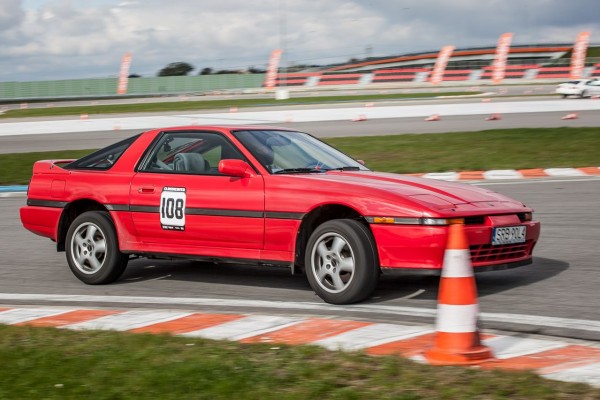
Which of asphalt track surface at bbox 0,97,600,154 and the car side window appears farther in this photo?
asphalt track surface at bbox 0,97,600,154

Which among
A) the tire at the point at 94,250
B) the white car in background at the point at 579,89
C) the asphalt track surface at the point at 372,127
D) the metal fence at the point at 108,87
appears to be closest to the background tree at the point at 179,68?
the metal fence at the point at 108,87

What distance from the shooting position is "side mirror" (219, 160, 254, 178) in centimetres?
696

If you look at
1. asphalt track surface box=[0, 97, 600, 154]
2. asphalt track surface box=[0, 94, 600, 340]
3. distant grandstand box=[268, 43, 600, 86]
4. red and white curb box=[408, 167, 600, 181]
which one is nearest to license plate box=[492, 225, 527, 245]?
asphalt track surface box=[0, 94, 600, 340]

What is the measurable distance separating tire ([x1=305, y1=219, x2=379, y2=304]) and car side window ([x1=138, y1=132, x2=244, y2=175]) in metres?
1.15

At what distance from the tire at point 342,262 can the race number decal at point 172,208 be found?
1241 mm

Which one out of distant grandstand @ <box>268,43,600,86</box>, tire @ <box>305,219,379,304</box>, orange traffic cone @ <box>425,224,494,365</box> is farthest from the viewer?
distant grandstand @ <box>268,43,600,86</box>

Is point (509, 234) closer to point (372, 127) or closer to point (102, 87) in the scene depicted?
point (372, 127)

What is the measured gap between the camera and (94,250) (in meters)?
7.80

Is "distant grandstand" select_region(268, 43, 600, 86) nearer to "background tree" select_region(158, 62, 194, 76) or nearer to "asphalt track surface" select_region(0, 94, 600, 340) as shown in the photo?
"background tree" select_region(158, 62, 194, 76)

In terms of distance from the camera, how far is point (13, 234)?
11000 millimetres

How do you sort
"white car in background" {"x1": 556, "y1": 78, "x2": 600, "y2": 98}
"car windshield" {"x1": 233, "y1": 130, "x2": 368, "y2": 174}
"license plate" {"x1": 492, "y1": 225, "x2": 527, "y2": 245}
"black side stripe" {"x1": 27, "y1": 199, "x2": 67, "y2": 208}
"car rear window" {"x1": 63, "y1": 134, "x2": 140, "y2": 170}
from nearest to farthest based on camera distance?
"license plate" {"x1": 492, "y1": 225, "x2": 527, "y2": 245}, "car windshield" {"x1": 233, "y1": 130, "x2": 368, "y2": 174}, "car rear window" {"x1": 63, "y1": 134, "x2": 140, "y2": 170}, "black side stripe" {"x1": 27, "y1": 199, "x2": 67, "y2": 208}, "white car in background" {"x1": 556, "y1": 78, "x2": 600, "y2": 98}

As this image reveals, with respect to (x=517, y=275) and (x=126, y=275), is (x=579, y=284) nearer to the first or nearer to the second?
(x=517, y=275)

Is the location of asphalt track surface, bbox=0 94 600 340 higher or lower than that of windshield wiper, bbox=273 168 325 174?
lower

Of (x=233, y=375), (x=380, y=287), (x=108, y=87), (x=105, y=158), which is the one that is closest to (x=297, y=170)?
(x=380, y=287)
